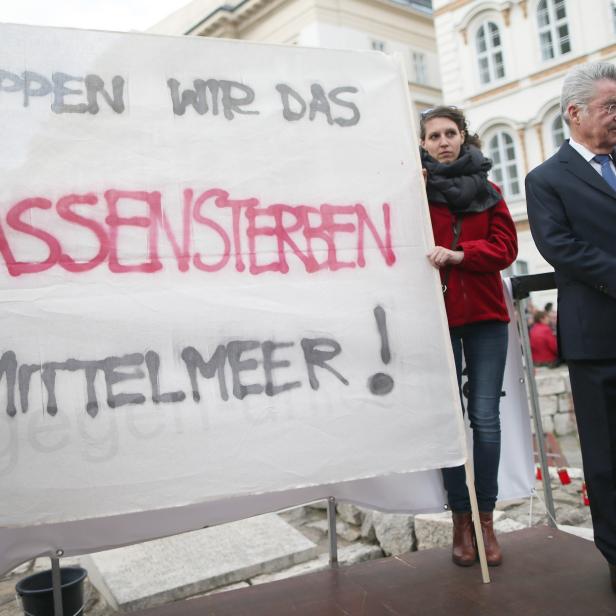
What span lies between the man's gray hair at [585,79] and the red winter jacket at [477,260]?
0.53 m

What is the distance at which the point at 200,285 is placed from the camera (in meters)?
2.40

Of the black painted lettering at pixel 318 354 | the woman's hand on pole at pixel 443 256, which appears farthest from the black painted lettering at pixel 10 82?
the woman's hand on pole at pixel 443 256

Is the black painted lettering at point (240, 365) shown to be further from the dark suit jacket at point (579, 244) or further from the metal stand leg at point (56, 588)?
the dark suit jacket at point (579, 244)

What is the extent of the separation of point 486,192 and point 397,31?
83.5 ft

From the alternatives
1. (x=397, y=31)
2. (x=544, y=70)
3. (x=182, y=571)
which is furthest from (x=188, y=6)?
(x=182, y=571)

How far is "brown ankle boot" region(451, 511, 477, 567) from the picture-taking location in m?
2.78

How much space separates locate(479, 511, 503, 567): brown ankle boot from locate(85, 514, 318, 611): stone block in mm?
1573

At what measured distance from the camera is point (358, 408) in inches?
99.0

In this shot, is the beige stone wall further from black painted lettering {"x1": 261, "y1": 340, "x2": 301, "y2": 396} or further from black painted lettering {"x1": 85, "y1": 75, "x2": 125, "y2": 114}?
black painted lettering {"x1": 85, "y1": 75, "x2": 125, "y2": 114}

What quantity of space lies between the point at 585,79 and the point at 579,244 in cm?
62

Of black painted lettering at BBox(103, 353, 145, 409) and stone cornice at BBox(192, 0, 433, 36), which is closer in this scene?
black painted lettering at BBox(103, 353, 145, 409)

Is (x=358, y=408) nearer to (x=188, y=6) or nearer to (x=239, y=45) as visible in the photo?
(x=239, y=45)

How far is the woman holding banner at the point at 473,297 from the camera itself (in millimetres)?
2746

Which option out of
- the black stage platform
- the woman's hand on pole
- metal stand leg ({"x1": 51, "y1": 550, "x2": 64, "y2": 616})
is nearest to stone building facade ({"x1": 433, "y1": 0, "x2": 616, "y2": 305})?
the black stage platform
